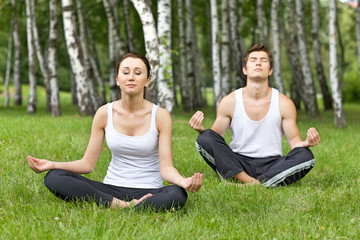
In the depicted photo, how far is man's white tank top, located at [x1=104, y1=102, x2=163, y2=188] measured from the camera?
4422mm

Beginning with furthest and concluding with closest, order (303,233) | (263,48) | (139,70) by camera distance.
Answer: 1. (263,48)
2. (139,70)
3. (303,233)

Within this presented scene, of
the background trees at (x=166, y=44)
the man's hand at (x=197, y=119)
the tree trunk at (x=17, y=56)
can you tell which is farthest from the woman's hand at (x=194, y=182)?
the tree trunk at (x=17, y=56)

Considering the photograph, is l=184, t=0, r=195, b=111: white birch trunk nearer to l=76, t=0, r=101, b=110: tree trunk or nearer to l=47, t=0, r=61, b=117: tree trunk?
l=76, t=0, r=101, b=110: tree trunk

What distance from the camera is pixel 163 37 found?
11820 millimetres

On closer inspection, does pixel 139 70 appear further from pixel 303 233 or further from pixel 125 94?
pixel 303 233

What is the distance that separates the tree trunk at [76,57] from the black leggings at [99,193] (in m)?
10.4

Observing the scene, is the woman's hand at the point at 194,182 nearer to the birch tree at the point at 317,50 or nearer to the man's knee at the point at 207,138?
the man's knee at the point at 207,138

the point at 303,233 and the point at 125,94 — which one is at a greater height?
the point at 125,94

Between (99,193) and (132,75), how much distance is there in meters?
1.11

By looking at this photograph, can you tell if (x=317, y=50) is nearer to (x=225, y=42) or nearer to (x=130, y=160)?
(x=225, y=42)

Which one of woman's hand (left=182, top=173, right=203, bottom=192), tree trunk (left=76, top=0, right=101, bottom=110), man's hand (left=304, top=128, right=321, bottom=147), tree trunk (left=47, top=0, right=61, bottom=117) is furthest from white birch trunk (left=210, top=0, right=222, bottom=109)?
woman's hand (left=182, top=173, right=203, bottom=192)

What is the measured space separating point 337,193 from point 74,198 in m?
2.76

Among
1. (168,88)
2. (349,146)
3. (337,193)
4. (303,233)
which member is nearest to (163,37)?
(168,88)

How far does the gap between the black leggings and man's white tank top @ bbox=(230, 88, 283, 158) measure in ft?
5.97
